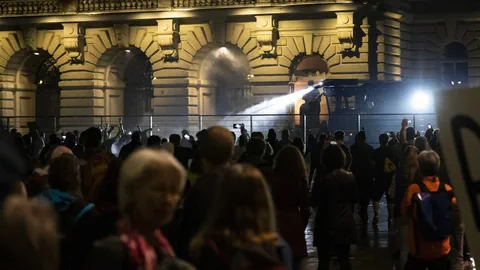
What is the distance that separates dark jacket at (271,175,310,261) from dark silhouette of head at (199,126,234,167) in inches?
72.7

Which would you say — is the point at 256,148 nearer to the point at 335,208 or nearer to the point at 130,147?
the point at 335,208

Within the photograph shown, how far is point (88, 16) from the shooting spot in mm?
43750

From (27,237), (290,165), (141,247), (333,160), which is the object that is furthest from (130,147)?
(27,237)

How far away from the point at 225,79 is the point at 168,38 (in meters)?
3.56

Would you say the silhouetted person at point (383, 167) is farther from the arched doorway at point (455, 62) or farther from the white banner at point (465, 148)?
the arched doorway at point (455, 62)

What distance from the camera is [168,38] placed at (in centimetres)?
4275

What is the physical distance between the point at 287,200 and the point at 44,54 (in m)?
38.6

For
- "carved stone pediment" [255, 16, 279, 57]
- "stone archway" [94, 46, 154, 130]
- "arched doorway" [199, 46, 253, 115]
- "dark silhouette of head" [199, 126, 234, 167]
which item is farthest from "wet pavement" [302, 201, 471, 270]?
"stone archway" [94, 46, 154, 130]

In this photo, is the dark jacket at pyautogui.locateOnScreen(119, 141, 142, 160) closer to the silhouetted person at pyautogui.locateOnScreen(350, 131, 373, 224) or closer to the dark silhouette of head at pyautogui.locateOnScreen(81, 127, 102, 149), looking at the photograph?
the dark silhouette of head at pyautogui.locateOnScreen(81, 127, 102, 149)

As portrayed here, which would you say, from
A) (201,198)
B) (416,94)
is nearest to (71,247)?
(201,198)

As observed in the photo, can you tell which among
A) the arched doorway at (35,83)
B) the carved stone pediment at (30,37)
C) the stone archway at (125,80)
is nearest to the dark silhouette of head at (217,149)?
the stone archway at (125,80)

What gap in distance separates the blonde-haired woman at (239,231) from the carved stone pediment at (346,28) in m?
36.1

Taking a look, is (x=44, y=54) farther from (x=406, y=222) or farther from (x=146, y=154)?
(x=146, y=154)

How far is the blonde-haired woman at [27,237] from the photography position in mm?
3137
